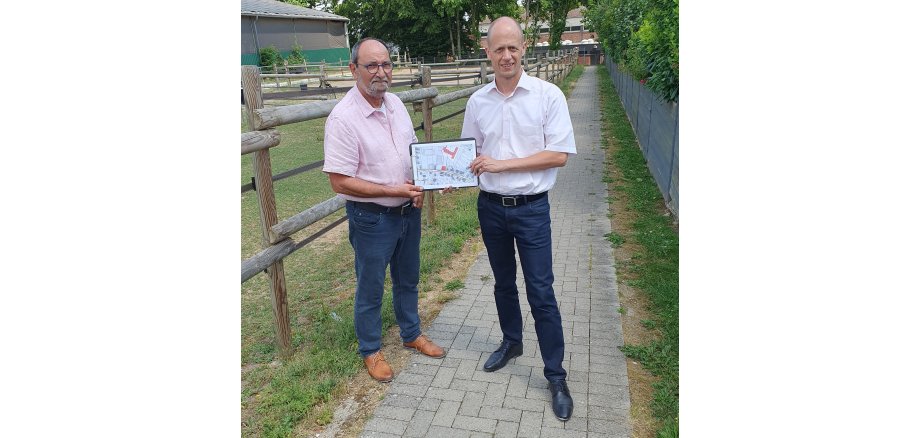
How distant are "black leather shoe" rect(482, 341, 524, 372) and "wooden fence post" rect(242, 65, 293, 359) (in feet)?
4.40

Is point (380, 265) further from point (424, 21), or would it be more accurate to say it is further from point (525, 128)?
point (424, 21)

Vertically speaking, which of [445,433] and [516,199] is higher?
[516,199]

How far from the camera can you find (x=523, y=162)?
9.36 ft

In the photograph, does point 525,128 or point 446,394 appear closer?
point 525,128

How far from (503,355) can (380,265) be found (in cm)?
97

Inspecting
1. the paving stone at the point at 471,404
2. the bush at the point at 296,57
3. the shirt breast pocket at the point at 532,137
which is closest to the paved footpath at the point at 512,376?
the paving stone at the point at 471,404

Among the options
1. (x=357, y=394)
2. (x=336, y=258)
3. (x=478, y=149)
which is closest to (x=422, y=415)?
(x=357, y=394)

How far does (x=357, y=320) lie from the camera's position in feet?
11.5

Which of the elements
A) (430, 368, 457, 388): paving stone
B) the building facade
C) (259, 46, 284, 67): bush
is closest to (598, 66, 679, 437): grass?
(430, 368, 457, 388): paving stone

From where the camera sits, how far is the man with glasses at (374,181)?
9.70 ft

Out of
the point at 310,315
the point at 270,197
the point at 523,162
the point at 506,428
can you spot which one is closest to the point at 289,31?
the point at 310,315

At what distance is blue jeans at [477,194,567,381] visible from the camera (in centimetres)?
297

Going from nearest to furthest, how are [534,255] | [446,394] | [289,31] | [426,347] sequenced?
[534,255], [446,394], [426,347], [289,31]

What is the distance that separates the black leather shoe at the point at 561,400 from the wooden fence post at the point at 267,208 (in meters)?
1.77
